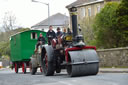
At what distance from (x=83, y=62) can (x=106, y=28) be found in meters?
22.7

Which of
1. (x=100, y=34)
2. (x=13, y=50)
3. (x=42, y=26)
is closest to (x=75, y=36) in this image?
(x=13, y=50)

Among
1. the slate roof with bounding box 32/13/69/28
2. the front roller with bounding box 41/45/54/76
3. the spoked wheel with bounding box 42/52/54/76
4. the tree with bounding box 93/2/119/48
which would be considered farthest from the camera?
the slate roof with bounding box 32/13/69/28

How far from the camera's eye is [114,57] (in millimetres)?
26031

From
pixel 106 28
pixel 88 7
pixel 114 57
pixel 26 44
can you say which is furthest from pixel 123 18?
pixel 88 7

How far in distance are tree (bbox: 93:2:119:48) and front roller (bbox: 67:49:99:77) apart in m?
18.1

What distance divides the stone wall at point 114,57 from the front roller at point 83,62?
889 centimetres

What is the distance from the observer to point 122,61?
25.0 m

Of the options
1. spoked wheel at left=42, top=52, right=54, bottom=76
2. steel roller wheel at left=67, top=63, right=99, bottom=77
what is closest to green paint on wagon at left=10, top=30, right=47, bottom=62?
spoked wheel at left=42, top=52, right=54, bottom=76

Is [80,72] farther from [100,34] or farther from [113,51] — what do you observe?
[100,34]

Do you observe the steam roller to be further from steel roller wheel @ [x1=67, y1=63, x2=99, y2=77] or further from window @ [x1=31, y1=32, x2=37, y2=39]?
window @ [x1=31, y1=32, x2=37, y2=39]

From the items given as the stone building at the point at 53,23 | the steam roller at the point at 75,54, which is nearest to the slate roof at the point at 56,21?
the stone building at the point at 53,23

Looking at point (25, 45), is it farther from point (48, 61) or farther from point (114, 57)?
point (48, 61)

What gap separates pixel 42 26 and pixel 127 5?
252ft

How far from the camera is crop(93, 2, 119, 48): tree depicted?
116 ft
